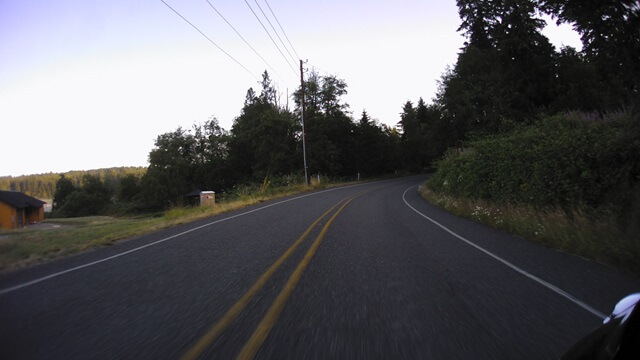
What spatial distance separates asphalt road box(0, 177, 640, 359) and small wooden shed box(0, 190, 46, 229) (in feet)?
129

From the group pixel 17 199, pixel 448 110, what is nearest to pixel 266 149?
pixel 448 110

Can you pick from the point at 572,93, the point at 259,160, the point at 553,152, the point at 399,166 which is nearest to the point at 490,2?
the point at 572,93

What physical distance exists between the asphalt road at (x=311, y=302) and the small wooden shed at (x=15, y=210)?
3934 cm

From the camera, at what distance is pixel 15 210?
1658 inches

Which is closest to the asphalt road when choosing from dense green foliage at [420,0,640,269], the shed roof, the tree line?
dense green foliage at [420,0,640,269]

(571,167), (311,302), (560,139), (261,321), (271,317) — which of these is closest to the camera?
(261,321)

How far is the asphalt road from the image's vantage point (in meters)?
3.16

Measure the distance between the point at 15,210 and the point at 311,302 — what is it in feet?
169

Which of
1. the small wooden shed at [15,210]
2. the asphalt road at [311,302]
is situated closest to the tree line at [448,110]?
the asphalt road at [311,302]

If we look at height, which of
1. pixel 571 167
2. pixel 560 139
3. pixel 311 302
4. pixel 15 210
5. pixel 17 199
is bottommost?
pixel 15 210

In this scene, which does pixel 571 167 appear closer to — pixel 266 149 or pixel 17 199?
pixel 266 149

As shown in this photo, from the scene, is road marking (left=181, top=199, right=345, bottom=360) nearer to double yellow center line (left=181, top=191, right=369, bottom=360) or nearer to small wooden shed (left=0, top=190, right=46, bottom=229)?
double yellow center line (left=181, top=191, right=369, bottom=360)

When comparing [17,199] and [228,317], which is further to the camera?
[17,199]

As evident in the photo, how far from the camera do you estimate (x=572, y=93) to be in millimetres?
26266
